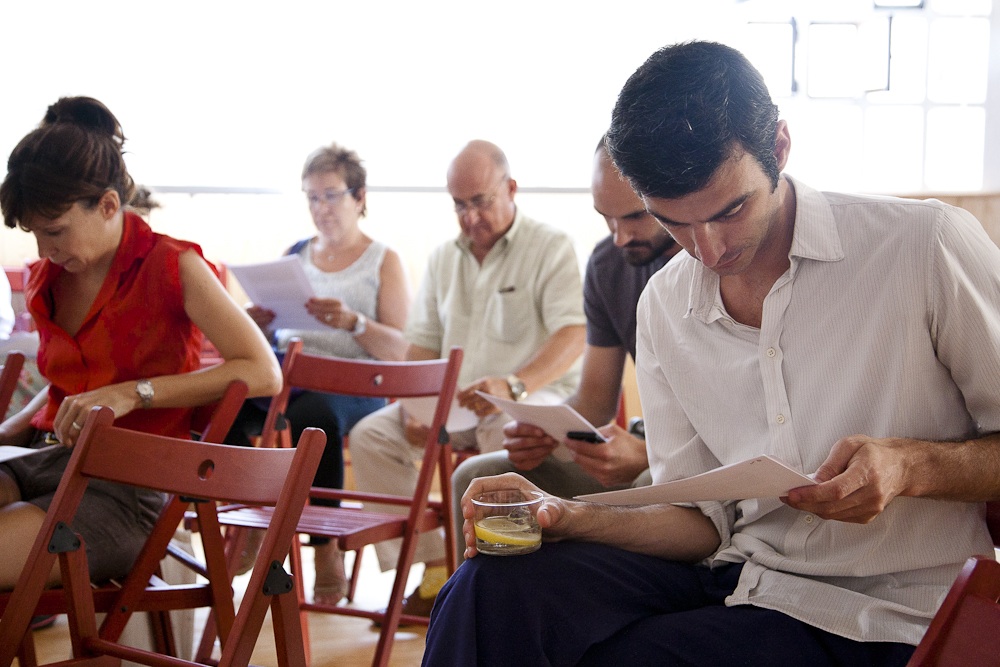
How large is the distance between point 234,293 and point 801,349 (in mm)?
3739

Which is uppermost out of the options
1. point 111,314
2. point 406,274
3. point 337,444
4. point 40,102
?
point 40,102

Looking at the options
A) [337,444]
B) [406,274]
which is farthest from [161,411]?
[406,274]

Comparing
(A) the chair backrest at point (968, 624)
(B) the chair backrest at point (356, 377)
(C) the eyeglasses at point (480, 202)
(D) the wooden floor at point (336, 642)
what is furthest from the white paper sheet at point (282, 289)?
(A) the chair backrest at point (968, 624)

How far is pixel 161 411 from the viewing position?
6.95 ft

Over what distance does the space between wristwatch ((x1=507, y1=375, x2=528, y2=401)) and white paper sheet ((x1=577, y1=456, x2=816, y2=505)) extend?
1750 mm

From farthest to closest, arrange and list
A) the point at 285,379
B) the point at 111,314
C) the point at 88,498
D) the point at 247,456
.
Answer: the point at 285,379 < the point at 111,314 < the point at 88,498 < the point at 247,456

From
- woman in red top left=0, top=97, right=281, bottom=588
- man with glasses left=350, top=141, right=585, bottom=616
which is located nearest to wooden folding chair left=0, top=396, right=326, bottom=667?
woman in red top left=0, top=97, right=281, bottom=588

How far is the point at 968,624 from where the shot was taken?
3.04 ft

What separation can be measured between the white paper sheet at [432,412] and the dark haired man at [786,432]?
1582 millimetres

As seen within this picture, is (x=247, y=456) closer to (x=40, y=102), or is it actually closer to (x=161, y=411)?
(x=161, y=411)

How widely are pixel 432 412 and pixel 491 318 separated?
50cm

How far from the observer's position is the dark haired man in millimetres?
1268

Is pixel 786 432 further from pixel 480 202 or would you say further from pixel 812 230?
pixel 480 202

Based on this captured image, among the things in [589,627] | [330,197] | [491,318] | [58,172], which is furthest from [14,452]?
[330,197]
